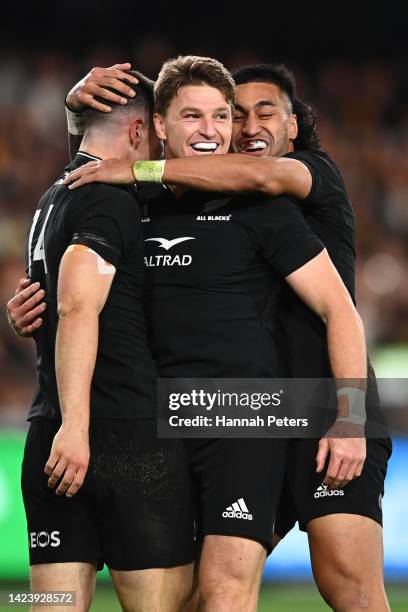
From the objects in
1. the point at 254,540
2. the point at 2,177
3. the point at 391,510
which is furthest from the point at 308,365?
the point at 2,177

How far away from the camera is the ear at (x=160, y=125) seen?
14.6 ft

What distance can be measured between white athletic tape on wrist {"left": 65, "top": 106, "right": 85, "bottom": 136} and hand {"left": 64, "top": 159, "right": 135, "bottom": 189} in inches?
20.2

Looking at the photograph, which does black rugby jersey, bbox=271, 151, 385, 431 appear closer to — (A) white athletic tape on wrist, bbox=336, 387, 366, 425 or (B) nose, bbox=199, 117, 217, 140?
(A) white athletic tape on wrist, bbox=336, 387, 366, 425

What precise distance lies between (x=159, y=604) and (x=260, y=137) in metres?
2.11

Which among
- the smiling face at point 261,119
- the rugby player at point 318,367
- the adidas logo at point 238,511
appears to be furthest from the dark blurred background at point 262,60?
the adidas logo at point 238,511

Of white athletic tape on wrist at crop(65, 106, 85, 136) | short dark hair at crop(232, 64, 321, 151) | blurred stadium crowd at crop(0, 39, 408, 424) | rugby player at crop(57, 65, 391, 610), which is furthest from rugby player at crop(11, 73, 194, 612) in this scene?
blurred stadium crowd at crop(0, 39, 408, 424)

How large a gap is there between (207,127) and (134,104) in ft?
1.10

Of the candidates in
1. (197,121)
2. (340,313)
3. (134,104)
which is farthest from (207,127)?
(340,313)

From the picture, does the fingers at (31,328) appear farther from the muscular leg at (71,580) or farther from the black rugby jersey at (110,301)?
the muscular leg at (71,580)

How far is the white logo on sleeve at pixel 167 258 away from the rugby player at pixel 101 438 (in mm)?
98

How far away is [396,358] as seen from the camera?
10453 mm

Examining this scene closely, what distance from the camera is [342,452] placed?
4090 mm

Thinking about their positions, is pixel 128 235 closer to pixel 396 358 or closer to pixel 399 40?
pixel 396 358

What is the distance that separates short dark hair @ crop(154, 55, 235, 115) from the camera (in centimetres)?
436
